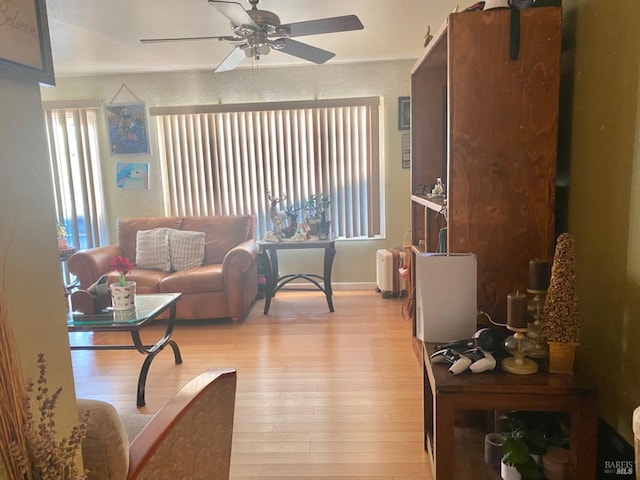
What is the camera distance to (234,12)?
229 cm

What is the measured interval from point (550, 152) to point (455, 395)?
0.99 meters

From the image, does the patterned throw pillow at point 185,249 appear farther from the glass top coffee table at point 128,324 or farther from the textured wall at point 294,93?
the glass top coffee table at point 128,324

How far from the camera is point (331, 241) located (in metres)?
4.06

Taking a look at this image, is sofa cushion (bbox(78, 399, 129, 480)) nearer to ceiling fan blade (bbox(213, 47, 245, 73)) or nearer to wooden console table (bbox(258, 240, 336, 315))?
ceiling fan blade (bbox(213, 47, 245, 73))

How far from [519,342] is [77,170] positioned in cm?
481

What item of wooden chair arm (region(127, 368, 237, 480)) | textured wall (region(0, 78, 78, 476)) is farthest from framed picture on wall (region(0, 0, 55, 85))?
wooden chair arm (region(127, 368, 237, 480))

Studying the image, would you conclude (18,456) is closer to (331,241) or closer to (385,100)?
(331,241)

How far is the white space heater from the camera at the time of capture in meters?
1.66

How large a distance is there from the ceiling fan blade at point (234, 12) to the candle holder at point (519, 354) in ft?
6.28

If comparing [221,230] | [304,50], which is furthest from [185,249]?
[304,50]

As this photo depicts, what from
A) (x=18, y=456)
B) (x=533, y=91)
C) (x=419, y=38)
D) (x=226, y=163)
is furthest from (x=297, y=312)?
(x=18, y=456)

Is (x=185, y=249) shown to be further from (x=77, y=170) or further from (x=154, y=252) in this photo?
(x=77, y=170)

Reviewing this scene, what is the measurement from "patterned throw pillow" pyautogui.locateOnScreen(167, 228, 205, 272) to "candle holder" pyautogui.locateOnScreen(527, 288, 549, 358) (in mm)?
3281

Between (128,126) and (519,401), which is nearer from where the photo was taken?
(519,401)
